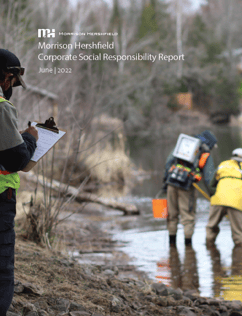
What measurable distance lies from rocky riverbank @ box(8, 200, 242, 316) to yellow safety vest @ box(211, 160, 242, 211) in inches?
86.4

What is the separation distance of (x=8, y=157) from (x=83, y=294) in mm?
1927

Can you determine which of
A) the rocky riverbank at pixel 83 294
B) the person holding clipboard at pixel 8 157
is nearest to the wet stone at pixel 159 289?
the rocky riverbank at pixel 83 294

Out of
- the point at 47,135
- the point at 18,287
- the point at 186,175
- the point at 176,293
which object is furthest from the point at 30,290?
the point at 186,175

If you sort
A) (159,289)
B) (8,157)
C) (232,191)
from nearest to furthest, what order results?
(8,157), (159,289), (232,191)

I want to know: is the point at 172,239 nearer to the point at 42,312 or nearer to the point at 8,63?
the point at 42,312

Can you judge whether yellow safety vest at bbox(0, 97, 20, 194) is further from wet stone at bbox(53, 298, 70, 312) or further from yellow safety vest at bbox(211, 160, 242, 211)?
yellow safety vest at bbox(211, 160, 242, 211)

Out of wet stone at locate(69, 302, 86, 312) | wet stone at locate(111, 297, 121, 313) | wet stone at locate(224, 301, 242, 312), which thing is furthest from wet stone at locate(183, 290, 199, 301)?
wet stone at locate(69, 302, 86, 312)

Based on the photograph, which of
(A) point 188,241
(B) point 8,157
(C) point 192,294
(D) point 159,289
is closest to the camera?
(B) point 8,157

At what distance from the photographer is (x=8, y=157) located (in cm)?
301

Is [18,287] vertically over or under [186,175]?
under

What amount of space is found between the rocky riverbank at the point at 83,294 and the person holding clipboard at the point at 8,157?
478 millimetres

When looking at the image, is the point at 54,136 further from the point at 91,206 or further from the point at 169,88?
the point at 169,88

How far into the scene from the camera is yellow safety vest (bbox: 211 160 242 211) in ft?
25.4

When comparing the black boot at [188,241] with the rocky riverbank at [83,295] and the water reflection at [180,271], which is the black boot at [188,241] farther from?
the rocky riverbank at [83,295]
